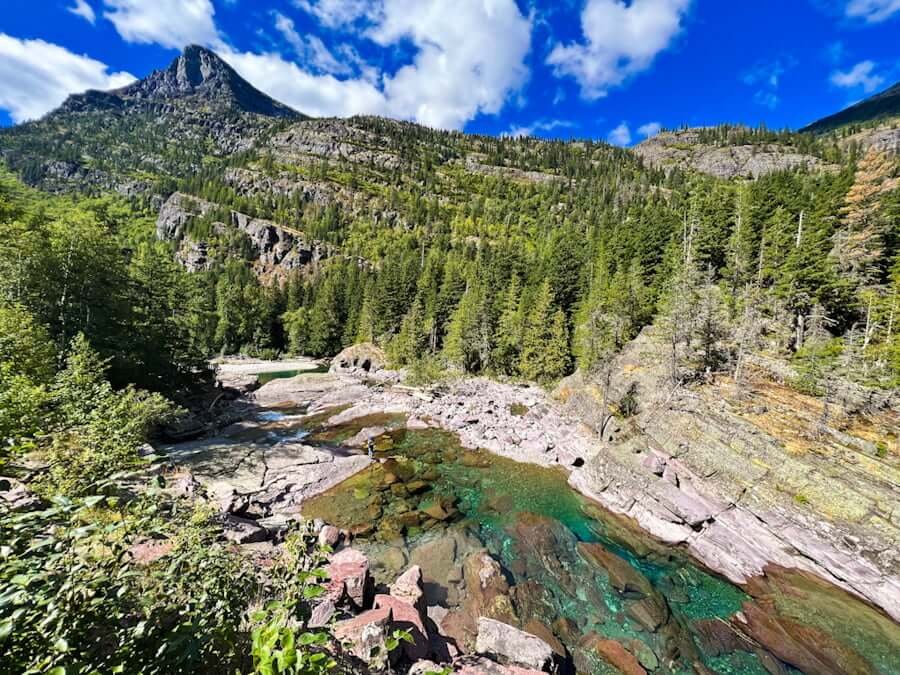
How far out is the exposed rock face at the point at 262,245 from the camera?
114562 mm

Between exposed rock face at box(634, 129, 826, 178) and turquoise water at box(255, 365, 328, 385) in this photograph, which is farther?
exposed rock face at box(634, 129, 826, 178)

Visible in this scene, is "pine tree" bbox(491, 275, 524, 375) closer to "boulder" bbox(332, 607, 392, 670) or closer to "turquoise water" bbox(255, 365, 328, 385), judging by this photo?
"turquoise water" bbox(255, 365, 328, 385)

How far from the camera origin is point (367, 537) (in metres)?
15.6

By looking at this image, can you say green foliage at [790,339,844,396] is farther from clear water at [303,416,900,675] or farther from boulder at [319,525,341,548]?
boulder at [319,525,341,548]

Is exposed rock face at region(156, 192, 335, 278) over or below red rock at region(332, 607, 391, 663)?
over

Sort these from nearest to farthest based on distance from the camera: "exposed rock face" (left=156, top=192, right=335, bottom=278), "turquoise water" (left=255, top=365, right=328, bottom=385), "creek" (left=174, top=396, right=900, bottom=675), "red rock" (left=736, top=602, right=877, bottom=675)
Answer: "red rock" (left=736, top=602, right=877, bottom=675), "creek" (left=174, top=396, right=900, bottom=675), "turquoise water" (left=255, top=365, right=328, bottom=385), "exposed rock face" (left=156, top=192, right=335, bottom=278)

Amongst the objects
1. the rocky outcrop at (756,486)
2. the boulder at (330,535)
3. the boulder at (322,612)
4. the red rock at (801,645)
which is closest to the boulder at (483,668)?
the boulder at (322,612)

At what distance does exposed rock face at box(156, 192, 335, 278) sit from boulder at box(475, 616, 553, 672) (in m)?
117

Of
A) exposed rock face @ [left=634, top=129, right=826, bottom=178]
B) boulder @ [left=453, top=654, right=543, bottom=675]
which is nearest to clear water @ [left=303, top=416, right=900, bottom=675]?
boulder @ [left=453, top=654, right=543, bottom=675]

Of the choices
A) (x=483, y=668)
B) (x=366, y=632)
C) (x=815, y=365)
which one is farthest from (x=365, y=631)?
(x=815, y=365)

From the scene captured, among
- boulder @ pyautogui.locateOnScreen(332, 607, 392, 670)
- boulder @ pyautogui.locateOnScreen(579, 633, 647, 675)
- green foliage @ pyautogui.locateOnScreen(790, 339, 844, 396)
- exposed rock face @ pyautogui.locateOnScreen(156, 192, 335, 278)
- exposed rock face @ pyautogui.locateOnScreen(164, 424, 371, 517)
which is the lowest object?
boulder @ pyautogui.locateOnScreen(579, 633, 647, 675)

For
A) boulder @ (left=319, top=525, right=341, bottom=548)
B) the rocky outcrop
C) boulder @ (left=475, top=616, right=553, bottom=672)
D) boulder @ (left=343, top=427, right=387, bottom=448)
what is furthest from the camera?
boulder @ (left=343, top=427, right=387, bottom=448)

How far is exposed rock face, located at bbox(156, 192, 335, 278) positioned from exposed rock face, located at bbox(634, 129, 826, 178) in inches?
6020

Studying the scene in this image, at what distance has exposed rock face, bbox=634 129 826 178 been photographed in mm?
141250
